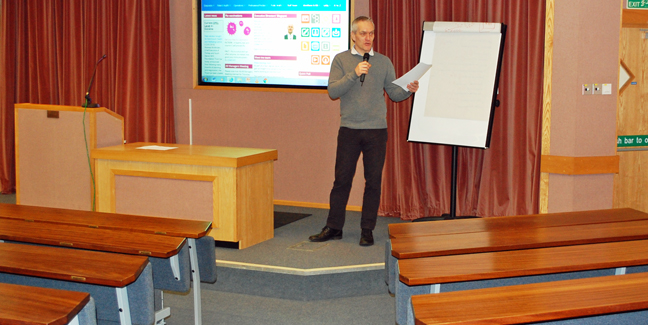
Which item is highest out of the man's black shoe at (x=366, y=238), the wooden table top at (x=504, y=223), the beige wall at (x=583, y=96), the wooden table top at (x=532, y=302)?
the beige wall at (x=583, y=96)

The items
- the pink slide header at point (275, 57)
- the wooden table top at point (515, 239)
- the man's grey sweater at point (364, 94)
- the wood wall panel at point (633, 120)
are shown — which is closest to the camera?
the wooden table top at point (515, 239)

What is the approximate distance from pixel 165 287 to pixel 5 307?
1089 mm

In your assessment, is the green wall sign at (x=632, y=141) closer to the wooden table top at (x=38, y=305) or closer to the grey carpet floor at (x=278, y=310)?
the grey carpet floor at (x=278, y=310)

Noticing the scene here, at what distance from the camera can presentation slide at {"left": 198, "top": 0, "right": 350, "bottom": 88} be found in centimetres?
531

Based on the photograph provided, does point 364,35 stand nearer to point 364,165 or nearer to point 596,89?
point 364,165

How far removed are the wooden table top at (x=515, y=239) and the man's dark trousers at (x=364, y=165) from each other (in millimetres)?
1594

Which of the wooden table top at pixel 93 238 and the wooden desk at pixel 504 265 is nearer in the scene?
the wooden desk at pixel 504 265

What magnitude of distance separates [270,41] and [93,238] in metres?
3.32

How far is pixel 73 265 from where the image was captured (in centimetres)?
208

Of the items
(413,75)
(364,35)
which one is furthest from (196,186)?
(413,75)

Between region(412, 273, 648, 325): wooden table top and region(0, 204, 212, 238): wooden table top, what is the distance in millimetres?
1287

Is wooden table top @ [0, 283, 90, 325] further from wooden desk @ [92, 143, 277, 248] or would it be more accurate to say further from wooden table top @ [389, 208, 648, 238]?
wooden desk @ [92, 143, 277, 248]

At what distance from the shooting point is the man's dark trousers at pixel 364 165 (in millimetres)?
4125

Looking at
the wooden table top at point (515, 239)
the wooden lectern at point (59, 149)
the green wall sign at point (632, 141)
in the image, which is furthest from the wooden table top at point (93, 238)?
the green wall sign at point (632, 141)
